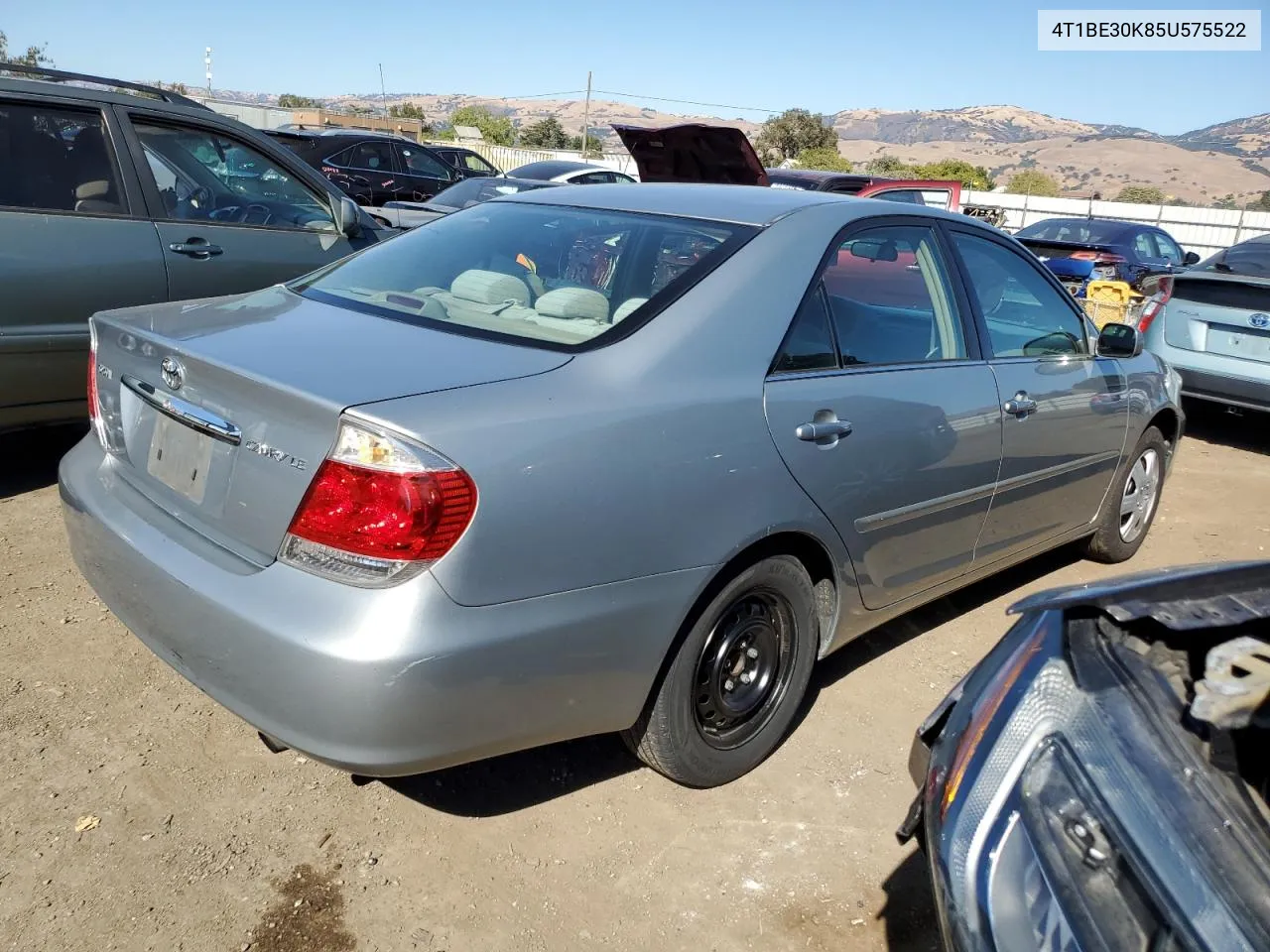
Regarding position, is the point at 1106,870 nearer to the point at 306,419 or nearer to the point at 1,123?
the point at 306,419

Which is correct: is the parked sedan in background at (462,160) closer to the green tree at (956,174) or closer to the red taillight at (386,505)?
the red taillight at (386,505)

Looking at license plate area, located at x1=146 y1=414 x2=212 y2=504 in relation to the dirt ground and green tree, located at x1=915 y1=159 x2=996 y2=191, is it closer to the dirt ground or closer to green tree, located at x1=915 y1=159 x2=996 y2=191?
the dirt ground

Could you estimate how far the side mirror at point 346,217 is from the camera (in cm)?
533

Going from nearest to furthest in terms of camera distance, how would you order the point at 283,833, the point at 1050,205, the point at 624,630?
the point at 624,630, the point at 283,833, the point at 1050,205

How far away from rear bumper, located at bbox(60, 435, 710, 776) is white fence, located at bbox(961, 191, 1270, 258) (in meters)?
24.5

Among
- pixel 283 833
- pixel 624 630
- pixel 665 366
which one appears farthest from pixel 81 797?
pixel 665 366

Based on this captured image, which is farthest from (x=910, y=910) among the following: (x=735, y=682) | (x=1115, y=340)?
(x=1115, y=340)

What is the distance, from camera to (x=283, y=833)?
258cm

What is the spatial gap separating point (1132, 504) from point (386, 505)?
4.03 metres

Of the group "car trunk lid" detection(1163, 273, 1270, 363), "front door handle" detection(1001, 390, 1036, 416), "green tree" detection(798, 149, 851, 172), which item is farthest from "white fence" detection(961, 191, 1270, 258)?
"front door handle" detection(1001, 390, 1036, 416)

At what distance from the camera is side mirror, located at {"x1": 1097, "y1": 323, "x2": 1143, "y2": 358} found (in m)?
4.25

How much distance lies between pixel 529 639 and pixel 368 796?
906 millimetres

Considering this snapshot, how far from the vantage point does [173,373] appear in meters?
2.48

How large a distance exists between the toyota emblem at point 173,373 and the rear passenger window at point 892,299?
1.74 meters
